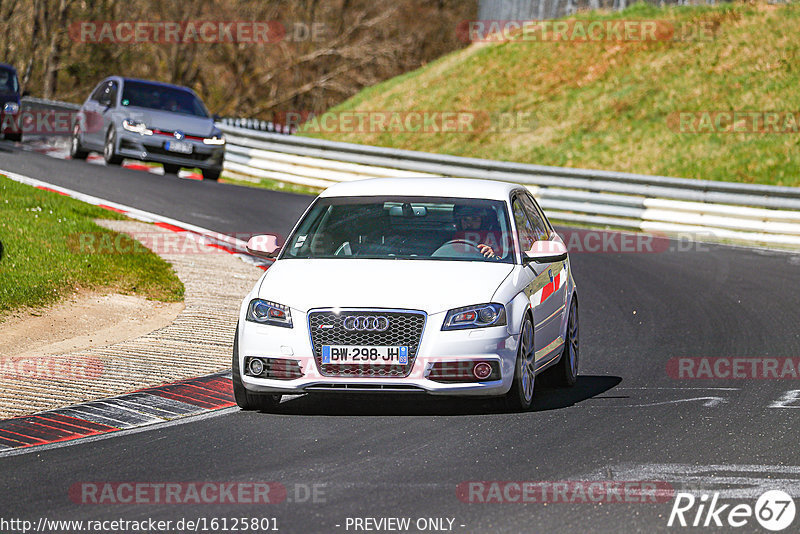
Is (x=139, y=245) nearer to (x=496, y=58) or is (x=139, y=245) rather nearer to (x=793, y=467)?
(x=793, y=467)

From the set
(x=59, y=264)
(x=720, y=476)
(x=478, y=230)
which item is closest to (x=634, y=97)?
(x=59, y=264)

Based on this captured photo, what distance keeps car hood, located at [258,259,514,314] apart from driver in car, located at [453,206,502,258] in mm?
313

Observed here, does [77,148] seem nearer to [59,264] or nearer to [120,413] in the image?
[59,264]

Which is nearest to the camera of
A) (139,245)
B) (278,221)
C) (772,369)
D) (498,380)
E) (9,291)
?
(498,380)

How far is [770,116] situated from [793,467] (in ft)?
80.6

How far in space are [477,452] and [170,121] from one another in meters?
18.4

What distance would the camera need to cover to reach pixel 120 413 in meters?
8.80

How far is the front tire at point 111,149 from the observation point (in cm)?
2558

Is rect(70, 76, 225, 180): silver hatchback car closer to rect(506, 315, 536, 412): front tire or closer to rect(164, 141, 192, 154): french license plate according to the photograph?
rect(164, 141, 192, 154): french license plate

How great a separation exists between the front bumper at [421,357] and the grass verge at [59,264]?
4569mm

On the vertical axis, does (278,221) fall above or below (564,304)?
below

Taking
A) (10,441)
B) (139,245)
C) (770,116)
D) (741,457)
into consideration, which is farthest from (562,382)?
(770,116)

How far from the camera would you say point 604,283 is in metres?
16.3

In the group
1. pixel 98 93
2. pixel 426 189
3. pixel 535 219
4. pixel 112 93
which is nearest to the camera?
pixel 426 189
